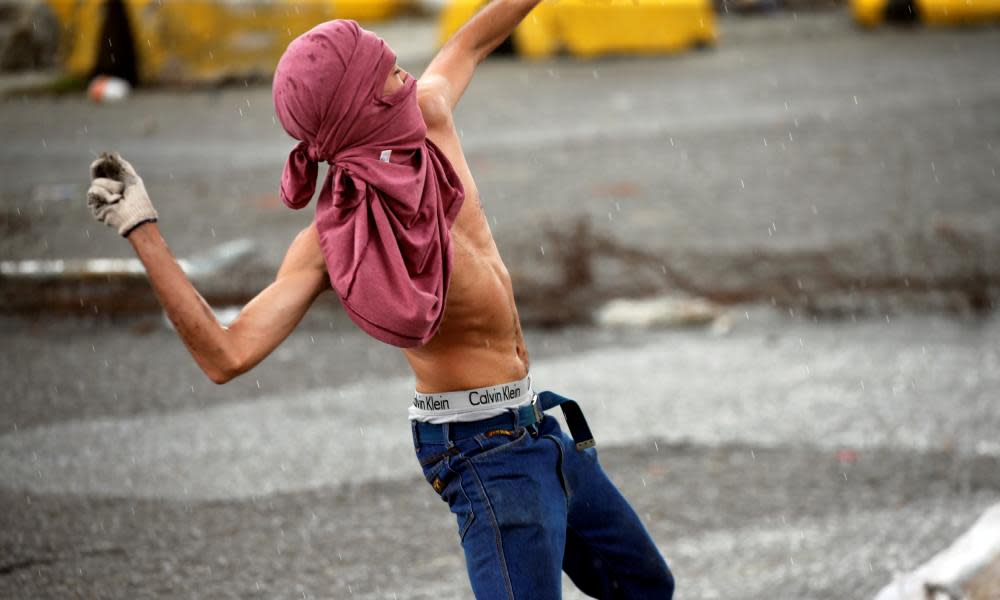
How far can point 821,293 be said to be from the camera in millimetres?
7465

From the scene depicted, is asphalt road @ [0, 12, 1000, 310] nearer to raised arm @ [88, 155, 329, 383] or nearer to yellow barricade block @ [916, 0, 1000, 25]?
yellow barricade block @ [916, 0, 1000, 25]

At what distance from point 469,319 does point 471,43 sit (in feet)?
3.00

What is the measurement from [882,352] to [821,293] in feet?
2.99

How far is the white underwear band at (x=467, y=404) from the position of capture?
2988mm

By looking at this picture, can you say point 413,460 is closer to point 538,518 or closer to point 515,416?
point 515,416

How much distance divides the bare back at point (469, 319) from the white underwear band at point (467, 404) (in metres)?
0.02

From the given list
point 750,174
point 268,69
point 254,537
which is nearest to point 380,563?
point 254,537

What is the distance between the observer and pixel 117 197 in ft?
8.55

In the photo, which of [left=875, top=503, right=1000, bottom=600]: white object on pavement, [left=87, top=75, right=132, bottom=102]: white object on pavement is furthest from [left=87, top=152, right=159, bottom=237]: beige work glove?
[left=87, top=75, right=132, bottom=102]: white object on pavement

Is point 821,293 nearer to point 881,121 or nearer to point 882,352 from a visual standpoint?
point 882,352

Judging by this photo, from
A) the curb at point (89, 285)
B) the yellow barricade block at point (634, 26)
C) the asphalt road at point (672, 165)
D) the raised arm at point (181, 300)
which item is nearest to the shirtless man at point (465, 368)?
the raised arm at point (181, 300)

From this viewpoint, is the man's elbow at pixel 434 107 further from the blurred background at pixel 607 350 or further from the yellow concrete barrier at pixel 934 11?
the yellow concrete barrier at pixel 934 11

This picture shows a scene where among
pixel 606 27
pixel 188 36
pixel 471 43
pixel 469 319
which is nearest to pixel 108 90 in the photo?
pixel 188 36

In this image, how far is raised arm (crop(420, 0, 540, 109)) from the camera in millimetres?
3393
